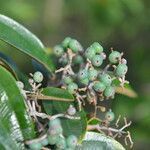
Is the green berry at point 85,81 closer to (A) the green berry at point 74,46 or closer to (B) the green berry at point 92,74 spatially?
(B) the green berry at point 92,74

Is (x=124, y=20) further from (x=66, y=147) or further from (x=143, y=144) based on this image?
(x=66, y=147)

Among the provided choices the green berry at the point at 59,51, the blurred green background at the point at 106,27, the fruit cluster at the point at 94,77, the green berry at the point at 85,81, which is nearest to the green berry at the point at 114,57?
the fruit cluster at the point at 94,77

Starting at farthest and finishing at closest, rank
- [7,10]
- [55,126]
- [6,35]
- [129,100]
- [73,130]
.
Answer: [7,10]
[129,100]
[6,35]
[73,130]
[55,126]

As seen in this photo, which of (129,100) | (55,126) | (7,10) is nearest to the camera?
(55,126)

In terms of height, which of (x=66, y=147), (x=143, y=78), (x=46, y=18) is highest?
(x=46, y=18)

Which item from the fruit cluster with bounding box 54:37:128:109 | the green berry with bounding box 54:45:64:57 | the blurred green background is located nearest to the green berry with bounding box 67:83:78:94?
the fruit cluster with bounding box 54:37:128:109

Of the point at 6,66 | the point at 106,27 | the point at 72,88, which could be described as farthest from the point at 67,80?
the point at 106,27

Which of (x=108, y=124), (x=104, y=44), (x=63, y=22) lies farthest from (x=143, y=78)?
(x=108, y=124)

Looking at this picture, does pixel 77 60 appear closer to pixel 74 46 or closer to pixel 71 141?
pixel 74 46
